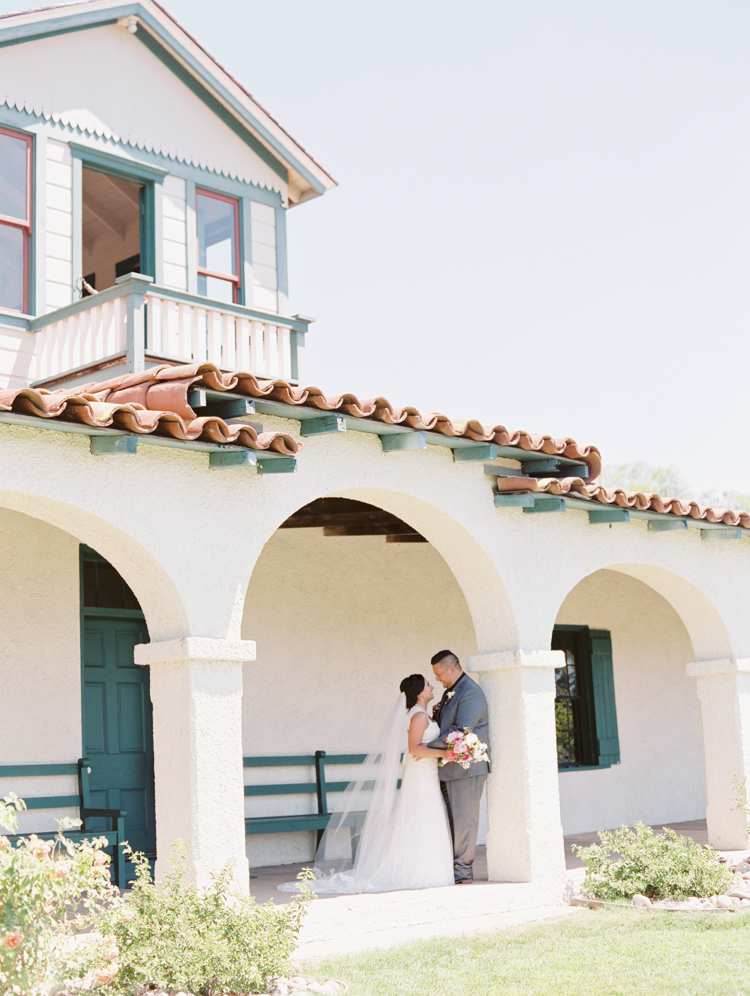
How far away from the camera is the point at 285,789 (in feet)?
31.5

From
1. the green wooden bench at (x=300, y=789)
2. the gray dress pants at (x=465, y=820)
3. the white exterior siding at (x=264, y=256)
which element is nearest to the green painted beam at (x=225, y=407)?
the gray dress pants at (x=465, y=820)

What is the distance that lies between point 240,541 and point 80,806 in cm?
300

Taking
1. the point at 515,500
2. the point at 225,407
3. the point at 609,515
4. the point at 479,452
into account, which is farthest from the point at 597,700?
the point at 225,407

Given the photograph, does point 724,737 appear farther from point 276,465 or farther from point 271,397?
point 271,397

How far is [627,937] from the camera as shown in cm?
655

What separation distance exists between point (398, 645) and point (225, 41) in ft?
27.6

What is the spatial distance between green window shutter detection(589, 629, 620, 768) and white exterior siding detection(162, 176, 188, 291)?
5811 mm

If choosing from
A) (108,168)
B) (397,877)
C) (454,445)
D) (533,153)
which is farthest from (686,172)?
(397,877)

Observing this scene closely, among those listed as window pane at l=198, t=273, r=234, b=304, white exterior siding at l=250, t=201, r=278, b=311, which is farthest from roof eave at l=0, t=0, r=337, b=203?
window pane at l=198, t=273, r=234, b=304

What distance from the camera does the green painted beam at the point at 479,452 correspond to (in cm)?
777

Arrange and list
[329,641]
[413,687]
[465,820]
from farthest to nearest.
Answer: [329,641] → [413,687] → [465,820]

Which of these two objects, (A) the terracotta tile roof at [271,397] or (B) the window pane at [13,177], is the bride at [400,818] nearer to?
(A) the terracotta tile roof at [271,397]

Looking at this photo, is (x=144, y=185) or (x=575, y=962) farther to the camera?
(x=144, y=185)

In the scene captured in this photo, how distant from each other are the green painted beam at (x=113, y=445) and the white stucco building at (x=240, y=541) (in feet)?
0.09
